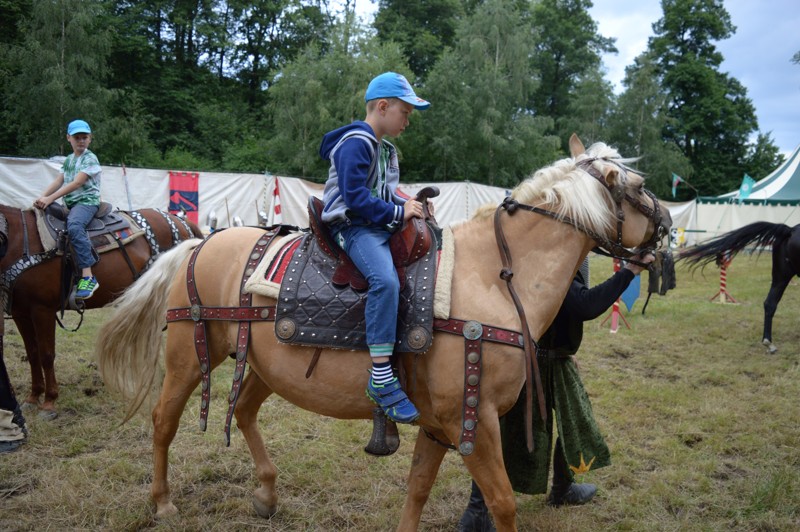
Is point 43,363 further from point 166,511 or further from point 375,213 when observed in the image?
point 375,213

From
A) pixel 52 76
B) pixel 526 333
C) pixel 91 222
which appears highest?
pixel 52 76

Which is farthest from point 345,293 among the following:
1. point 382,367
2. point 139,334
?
point 139,334

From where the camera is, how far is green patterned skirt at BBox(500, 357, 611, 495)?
117 inches

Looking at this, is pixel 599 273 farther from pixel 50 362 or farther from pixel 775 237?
pixel 50 362

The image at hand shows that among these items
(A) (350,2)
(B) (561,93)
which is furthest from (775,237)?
(B) (561,93)

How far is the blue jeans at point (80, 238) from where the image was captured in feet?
16.1

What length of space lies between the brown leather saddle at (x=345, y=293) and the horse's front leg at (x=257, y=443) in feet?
3.29

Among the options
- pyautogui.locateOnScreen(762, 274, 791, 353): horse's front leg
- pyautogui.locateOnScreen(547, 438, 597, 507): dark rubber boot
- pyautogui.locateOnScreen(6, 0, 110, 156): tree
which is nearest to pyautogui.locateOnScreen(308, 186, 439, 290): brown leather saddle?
pyautogui.locateOnScreen(547, 438, 597, 507): dark rubber boot

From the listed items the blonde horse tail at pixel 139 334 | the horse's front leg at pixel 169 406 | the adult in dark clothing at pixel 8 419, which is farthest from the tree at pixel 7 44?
the horse's front leg at pixel 169 406

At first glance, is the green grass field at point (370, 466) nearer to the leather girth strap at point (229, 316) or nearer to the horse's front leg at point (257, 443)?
the horse's front leg at point (257, 443)

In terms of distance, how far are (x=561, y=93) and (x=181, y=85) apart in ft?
90.0

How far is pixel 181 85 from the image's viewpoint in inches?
1059

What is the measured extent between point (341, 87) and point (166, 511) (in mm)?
20675

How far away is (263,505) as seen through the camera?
3.23 meters
